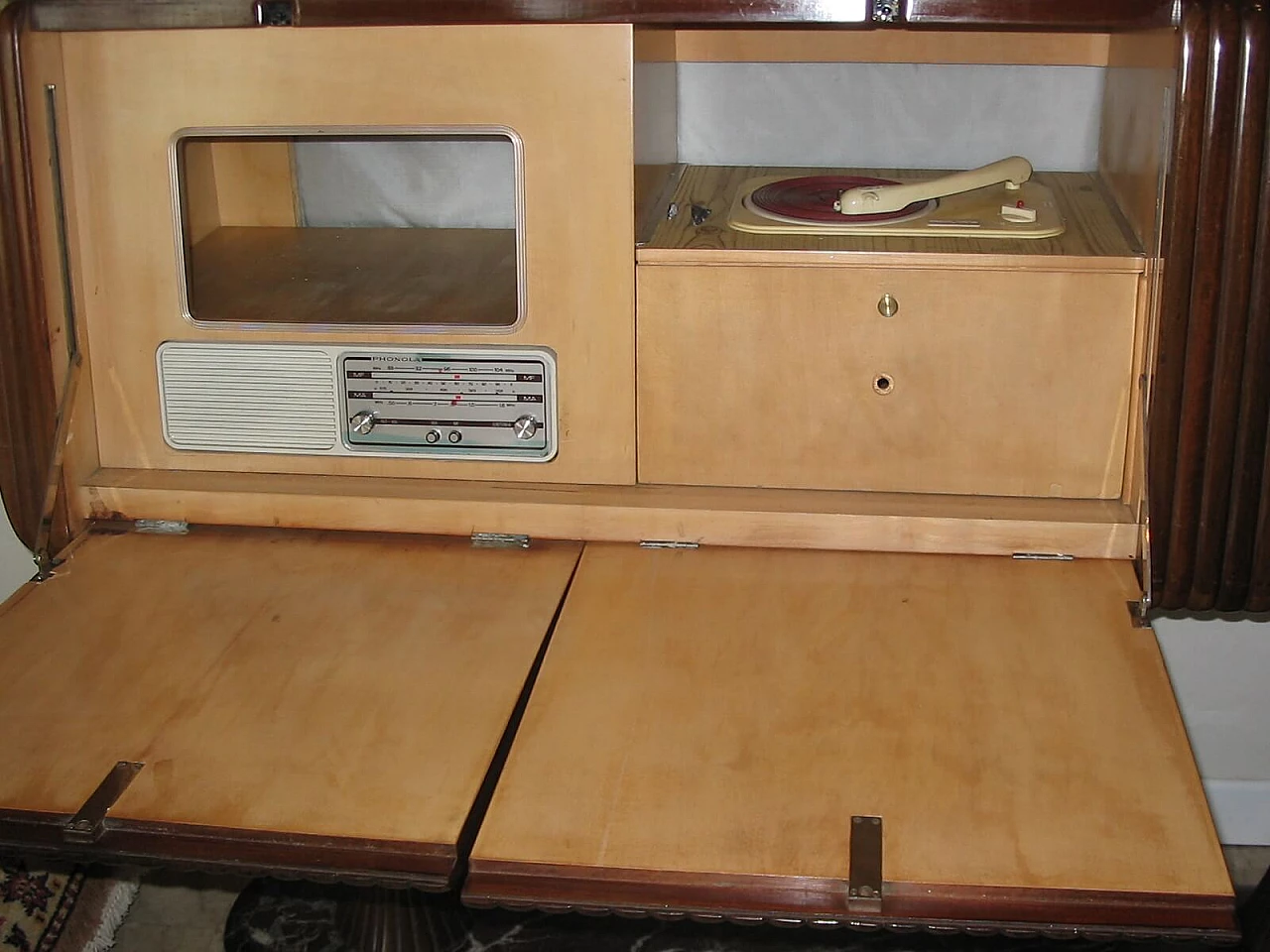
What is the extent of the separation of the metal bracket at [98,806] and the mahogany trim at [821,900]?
0.96 feet

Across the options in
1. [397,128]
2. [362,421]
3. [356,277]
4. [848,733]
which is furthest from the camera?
[356,277]

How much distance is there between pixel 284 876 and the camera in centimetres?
106

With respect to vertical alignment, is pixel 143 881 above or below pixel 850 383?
below

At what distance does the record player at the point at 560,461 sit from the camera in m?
1.13

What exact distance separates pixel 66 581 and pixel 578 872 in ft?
2.30

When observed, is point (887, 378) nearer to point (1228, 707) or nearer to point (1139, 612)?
point (1139, 612)

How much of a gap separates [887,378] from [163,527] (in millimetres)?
813

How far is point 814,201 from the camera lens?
161 cm

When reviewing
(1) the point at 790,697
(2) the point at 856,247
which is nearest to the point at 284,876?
(1) the point at 790,697

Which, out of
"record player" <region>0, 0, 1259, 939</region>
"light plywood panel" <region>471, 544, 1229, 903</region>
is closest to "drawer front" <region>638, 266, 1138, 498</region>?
"record player" <region>0, 0, 1259, 939</region>

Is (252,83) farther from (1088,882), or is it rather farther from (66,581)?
(1088,882)

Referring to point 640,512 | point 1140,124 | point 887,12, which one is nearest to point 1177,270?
point 1140,124

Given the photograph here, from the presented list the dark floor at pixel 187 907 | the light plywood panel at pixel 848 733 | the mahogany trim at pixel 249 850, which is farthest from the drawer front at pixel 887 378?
the dark floor at pixel 187 907

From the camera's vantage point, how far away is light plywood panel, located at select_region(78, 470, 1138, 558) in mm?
1448
